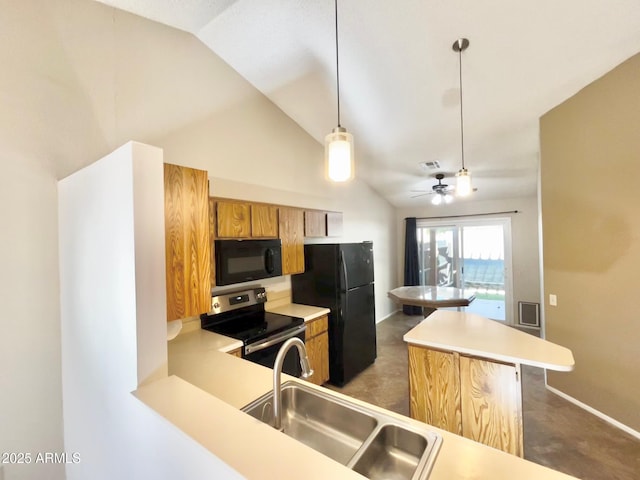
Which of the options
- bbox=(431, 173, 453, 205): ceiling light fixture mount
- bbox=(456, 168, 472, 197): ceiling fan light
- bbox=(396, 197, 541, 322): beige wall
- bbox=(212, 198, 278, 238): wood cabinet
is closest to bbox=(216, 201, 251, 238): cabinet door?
bbox=(212, 198, 278, 238): wood cabinet

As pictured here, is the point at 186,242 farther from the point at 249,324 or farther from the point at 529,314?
the point at 529,314

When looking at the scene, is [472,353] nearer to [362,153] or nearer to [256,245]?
[256,245]

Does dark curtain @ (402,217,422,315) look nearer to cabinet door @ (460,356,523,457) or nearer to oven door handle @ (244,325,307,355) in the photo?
oven door handle @ (244,325,307,355)

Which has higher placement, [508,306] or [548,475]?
[548,475]

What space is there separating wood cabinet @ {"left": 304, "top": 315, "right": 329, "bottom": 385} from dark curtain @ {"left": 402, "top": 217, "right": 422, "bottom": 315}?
3.40 m

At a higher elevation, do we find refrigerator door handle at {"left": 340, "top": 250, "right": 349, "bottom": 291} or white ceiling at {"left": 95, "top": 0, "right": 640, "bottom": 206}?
white ceiling at {"left": 95, "top": 0, "right": 640, "bottom": 206}

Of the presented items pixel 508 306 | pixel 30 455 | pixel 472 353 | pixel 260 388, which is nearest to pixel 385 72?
pixel 472 353

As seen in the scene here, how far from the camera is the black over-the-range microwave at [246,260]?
7.54ft

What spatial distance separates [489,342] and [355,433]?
1.16 m

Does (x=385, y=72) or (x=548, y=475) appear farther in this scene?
(x=385, y=72)

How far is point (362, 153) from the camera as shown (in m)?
3.89

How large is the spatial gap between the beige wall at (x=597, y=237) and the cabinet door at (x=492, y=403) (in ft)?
4.85

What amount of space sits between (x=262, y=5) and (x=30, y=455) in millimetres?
3212

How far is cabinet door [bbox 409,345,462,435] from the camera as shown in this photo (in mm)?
1900
